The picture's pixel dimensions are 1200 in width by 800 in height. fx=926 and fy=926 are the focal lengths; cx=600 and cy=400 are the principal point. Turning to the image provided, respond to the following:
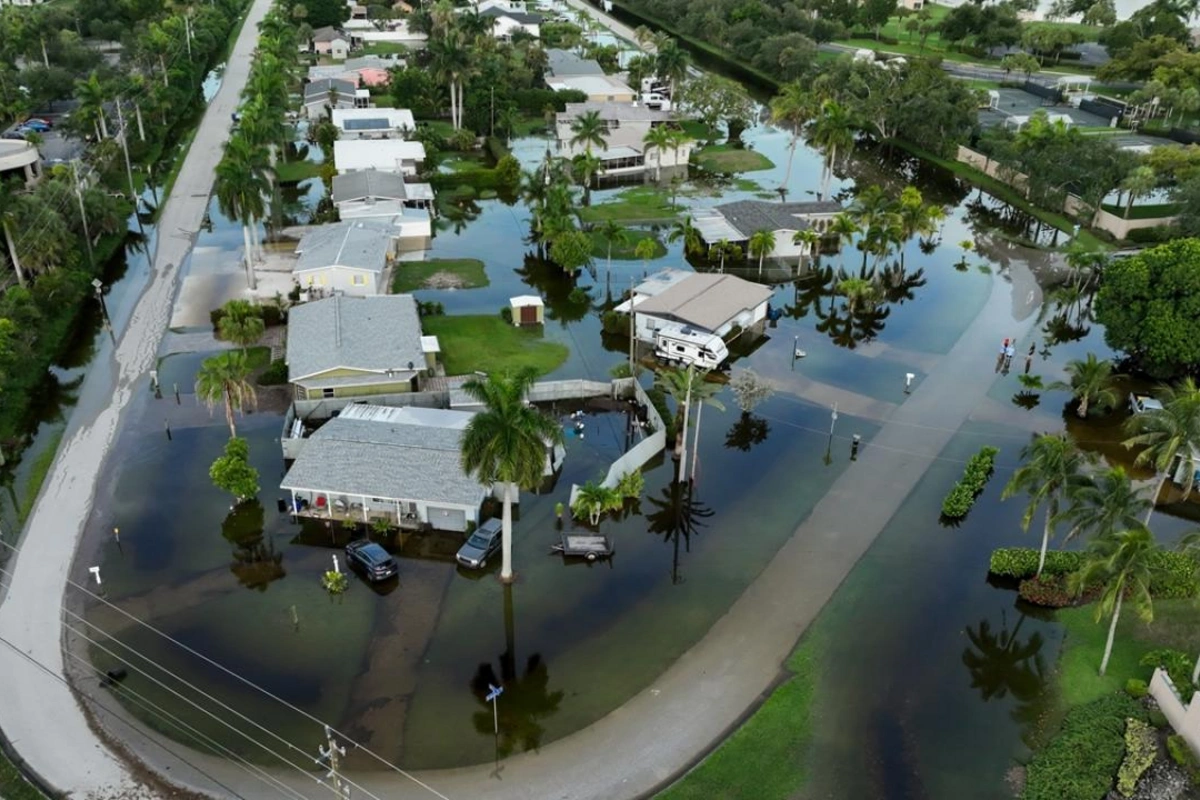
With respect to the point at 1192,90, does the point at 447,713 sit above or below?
below

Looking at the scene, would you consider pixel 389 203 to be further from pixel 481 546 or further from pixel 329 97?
pixel 481 546

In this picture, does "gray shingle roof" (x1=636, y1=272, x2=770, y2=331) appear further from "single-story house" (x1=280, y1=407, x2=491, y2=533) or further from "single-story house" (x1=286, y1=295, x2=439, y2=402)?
"single-story house" (x1=280, y1=407, x2=491, y2=533)

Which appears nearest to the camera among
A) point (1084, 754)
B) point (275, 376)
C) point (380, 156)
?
point (1084, 754)

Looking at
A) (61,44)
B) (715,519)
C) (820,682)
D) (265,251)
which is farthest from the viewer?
(61,44)

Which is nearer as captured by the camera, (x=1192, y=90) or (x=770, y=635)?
(x=770, y=635)

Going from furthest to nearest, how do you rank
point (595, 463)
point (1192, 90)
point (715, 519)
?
point (1192, 90)
point (595, 463)
point (715, 519)

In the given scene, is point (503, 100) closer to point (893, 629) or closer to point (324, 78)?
Result: point (324, 78)

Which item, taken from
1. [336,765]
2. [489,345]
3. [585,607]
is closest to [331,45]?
[489,345]

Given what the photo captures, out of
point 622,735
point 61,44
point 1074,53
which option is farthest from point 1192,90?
point 61,44
